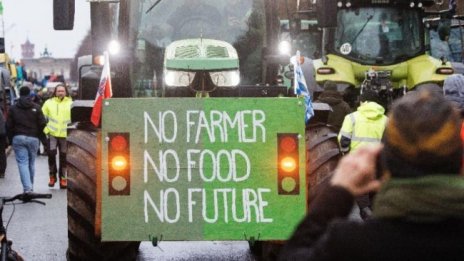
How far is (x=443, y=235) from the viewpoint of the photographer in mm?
2916

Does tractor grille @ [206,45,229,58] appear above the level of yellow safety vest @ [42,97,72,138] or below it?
above

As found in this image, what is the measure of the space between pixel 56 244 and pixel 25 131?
5.35m

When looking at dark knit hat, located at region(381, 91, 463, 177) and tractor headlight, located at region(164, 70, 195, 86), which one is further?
tractor headlight, located at region(164, 70, 195, 86)

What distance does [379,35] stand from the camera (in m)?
21.3

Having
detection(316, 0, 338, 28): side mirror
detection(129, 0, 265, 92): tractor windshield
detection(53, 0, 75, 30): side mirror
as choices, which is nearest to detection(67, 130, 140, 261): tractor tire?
detection(53, 0, 75, 30): side mirror

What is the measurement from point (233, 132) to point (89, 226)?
1.46 m

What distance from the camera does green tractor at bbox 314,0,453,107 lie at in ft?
66.9

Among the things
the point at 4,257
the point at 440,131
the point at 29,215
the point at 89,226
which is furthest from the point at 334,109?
the point at 440,131

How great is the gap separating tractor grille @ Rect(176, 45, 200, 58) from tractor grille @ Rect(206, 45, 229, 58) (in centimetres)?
10

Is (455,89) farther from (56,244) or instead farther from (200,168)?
(56,244)

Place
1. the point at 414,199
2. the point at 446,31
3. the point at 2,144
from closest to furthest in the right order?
the point at 414,199, the point at 2,144, the point at 446,31

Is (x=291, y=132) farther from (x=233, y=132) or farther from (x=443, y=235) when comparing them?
(x=443, y=235)

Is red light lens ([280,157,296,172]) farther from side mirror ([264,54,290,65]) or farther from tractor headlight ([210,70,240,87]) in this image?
side mirror ([264,54,290,65])

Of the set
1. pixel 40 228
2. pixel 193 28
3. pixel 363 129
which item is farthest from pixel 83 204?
pixel 40 228
